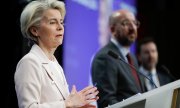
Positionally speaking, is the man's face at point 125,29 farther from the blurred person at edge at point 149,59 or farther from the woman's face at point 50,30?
the woman's face at point 50,30

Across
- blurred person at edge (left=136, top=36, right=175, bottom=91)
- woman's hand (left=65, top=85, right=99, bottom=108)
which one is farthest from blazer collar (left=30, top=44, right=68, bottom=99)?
blurred person at edge (left=136, top=36, right=175, bottom=91)

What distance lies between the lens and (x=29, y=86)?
2.73m

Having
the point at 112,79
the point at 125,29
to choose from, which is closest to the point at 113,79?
the point at 112,79

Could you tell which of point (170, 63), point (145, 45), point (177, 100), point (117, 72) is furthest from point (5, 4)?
point (170, 63)

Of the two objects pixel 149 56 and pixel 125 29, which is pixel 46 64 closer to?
pixel 125 29

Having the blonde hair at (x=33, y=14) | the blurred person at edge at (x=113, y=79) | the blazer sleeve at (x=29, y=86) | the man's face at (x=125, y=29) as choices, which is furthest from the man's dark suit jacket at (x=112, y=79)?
the blazer sleeve at (x=29, y=86)

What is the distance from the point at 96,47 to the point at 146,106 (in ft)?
9.14

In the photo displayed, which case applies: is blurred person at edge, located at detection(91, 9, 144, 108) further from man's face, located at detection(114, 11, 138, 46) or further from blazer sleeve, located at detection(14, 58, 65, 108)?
blazer sleeve, located at detection(14, 58, 65, 108)

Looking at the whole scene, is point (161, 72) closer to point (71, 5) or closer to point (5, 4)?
point (71, 5)

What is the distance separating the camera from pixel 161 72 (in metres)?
5.72

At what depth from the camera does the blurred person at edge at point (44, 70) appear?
2.73 metres

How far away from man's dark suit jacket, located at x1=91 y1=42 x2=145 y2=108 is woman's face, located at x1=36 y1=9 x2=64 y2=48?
1.37 meters

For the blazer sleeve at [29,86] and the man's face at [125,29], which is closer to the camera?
the blazer sleeve at [29,86]

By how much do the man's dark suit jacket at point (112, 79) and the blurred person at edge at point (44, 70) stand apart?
130 cm
